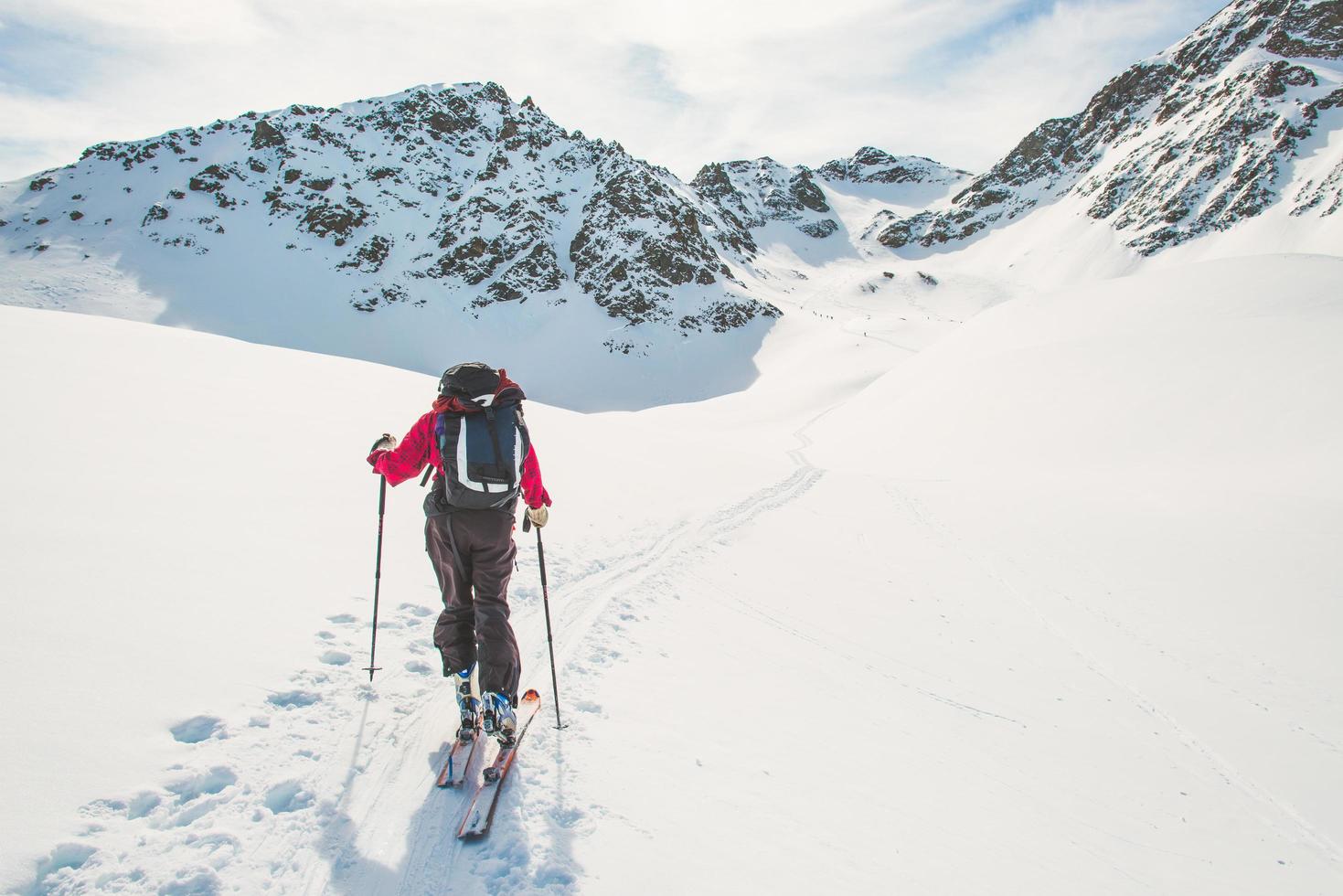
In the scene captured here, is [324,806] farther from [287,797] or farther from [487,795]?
[487,795]

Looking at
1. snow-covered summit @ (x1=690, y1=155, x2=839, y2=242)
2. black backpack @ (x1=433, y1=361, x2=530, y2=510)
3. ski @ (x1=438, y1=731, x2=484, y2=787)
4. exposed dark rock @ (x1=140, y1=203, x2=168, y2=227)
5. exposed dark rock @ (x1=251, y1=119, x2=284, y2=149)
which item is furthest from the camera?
snow-covered summit @ (x1=690, y1=155, x2=839, y2=242)

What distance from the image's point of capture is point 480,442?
3.95m

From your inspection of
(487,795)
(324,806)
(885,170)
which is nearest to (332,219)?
(324,806)

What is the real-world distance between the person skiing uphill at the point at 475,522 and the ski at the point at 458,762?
2.9 inches

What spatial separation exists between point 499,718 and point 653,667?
1.89 m

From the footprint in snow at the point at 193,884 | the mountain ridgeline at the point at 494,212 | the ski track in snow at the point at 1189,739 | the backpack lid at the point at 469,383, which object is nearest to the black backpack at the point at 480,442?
the backpack lid at the point at 469,383

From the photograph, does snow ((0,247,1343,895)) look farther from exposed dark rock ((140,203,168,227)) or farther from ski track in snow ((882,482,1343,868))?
exposed dark rock ((140,203,168,227))

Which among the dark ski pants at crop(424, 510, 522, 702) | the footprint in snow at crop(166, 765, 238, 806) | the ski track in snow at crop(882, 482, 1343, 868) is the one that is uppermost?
the dark ski pants at crop(424, 510, 522, 702)

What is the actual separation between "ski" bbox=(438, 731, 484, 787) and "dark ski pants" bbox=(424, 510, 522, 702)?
357mm

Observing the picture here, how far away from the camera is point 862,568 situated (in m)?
9.58

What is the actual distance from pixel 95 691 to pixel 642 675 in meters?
3.62

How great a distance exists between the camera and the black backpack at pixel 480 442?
392 centimetres

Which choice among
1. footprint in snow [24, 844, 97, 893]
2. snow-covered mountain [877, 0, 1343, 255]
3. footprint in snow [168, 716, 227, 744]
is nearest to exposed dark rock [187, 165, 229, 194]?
footprint in snow [168, 716, 227, 744]

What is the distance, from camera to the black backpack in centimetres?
392
